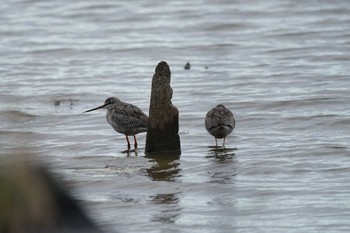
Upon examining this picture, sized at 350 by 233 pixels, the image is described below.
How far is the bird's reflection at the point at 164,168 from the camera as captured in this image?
41.1 ft

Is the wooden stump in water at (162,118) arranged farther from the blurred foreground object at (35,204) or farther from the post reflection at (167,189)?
the blurred foreground object at (35,204)

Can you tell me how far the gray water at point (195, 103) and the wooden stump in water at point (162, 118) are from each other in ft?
0.77

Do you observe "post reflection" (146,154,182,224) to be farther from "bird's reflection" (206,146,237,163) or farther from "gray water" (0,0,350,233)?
"bird's reflection" (206,146,237,163)

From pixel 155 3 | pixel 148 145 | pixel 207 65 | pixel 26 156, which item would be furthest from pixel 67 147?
pixel 155 3

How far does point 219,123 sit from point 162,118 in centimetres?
98

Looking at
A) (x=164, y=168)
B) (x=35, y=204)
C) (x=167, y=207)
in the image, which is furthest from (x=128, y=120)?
(x=35, y=204)

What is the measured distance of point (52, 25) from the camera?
2786 centimetres

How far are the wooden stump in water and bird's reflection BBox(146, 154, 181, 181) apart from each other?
0.08m

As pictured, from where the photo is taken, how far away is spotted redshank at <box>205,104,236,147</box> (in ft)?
45.3

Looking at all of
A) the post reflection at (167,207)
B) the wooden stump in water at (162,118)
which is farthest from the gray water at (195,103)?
the wooden stump in water at (162,118)

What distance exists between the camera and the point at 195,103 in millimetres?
17750

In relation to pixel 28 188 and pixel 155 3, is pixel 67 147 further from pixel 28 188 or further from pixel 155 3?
pixel 155 3

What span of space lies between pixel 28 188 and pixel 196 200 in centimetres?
571

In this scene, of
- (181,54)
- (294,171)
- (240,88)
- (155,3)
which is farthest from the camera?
(155,3)
